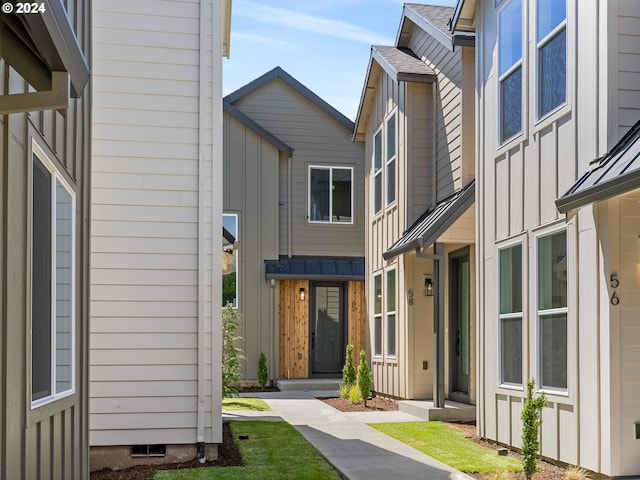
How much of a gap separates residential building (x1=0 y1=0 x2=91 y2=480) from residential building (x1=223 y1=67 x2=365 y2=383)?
38.3ft

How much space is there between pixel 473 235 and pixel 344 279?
281 inches

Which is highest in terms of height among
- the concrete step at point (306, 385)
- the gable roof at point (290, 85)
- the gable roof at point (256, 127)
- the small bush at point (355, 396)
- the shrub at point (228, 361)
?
the gable roof at point (290, 85)

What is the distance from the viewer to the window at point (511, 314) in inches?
330

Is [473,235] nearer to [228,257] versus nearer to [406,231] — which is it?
[406,231]

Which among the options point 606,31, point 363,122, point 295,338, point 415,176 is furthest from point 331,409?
point 606,31

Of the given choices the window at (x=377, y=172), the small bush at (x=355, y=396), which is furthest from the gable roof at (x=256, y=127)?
the small bush at (x=355, y=396)

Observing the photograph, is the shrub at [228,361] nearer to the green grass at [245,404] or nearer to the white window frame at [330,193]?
the green grass at [245,404]

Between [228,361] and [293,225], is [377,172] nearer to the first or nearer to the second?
[293,225]

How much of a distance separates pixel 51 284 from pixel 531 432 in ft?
13.9

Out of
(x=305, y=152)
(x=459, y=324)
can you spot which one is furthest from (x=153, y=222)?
(x=305, y=152)

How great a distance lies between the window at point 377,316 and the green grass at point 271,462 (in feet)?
Answer: 16.3

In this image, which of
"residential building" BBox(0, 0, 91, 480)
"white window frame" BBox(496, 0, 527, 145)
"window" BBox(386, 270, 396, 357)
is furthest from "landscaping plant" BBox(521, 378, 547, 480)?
"window" BBox(386, 270, 396, 357)

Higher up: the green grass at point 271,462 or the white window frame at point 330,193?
the white window frame at point 330,193

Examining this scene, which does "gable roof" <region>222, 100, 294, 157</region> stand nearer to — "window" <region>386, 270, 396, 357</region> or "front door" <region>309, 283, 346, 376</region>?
"front door" <region>309, 283, 346, 376</region>
